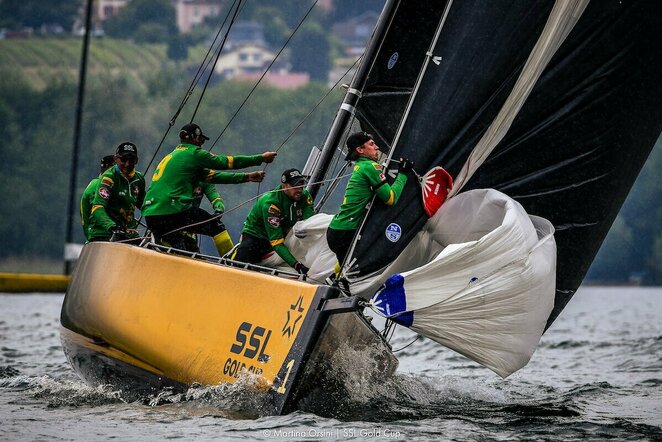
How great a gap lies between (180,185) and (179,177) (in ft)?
0.16

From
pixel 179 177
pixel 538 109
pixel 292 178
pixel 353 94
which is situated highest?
pixel 538 109

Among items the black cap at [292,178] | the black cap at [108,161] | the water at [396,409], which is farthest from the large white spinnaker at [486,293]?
the black cap at [108,161]

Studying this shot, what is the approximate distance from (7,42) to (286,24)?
62.9ft

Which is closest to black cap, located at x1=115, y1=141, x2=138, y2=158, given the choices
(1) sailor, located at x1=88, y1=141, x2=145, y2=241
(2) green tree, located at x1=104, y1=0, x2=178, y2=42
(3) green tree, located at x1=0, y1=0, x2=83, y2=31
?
(1) sailor, located at x1=88, y1=141, x2=145, y2=241

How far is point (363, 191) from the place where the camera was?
6371 mm

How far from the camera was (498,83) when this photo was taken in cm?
646

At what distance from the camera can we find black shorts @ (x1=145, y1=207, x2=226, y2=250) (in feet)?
24.8

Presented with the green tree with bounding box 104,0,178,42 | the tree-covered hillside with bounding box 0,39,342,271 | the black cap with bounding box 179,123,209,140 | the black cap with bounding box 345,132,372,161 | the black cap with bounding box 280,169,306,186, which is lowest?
the tree-covered hillside with bounding box 0,39,342,271

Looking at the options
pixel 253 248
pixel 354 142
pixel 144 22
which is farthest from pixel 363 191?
pixel 144 22

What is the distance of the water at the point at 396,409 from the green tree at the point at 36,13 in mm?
56631

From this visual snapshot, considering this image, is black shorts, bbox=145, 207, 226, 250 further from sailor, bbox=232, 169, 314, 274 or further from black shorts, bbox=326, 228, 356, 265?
black shorts, bbox=326, 228, 356, 265

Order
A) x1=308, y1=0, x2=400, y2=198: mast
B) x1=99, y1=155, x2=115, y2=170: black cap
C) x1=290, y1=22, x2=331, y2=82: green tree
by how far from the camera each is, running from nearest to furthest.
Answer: x1=308, y1=0, x2=400, y2=198: mast, x1=99, y1=155, x2=115, y2=170: black cap, x1=290, y1=22, x2=331, y2=82: green tree

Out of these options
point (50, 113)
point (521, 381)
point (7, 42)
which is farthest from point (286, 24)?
point (521, 381)

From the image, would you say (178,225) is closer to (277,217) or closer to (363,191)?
(277,217)
